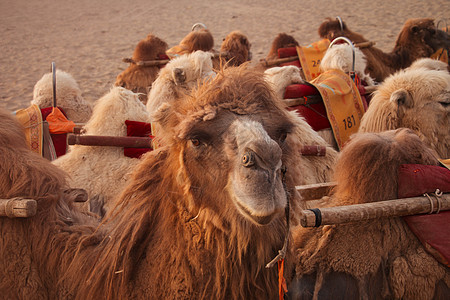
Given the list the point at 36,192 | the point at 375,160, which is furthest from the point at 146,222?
the point at 375,160

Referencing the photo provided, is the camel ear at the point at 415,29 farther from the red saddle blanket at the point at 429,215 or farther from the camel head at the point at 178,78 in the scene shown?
the red saddle blanket at the point at 429,215

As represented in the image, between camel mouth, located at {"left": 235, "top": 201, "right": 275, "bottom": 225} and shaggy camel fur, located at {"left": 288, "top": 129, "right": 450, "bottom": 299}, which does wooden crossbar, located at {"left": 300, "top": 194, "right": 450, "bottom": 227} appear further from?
camel mouth, located at {"left": 235, "top": 201, "right": 275, "bottom": 225}

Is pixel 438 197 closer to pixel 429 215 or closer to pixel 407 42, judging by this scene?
pixel 429 215

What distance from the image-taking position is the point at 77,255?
2.16m

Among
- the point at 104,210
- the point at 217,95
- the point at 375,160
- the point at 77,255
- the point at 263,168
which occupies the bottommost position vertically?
the point at 104,210

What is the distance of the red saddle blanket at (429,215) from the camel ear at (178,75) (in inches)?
95.3

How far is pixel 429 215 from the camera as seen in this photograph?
2.09 meters

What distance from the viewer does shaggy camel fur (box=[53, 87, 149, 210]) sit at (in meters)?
3.48

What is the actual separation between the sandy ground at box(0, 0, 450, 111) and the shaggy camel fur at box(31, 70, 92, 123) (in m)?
4.59

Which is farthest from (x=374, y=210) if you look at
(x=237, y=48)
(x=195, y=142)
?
(x=237, y=48)

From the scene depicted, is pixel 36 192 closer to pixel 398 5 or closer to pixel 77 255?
pixel 77 255

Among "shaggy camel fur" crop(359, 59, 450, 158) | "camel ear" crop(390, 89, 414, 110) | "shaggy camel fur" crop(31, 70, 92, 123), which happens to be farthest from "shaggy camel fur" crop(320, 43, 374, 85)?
"shaggy camel fur" crop(31, 70, 92, 123)

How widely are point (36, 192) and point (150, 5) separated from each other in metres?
23.7

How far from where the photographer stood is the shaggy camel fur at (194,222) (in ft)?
5.25
